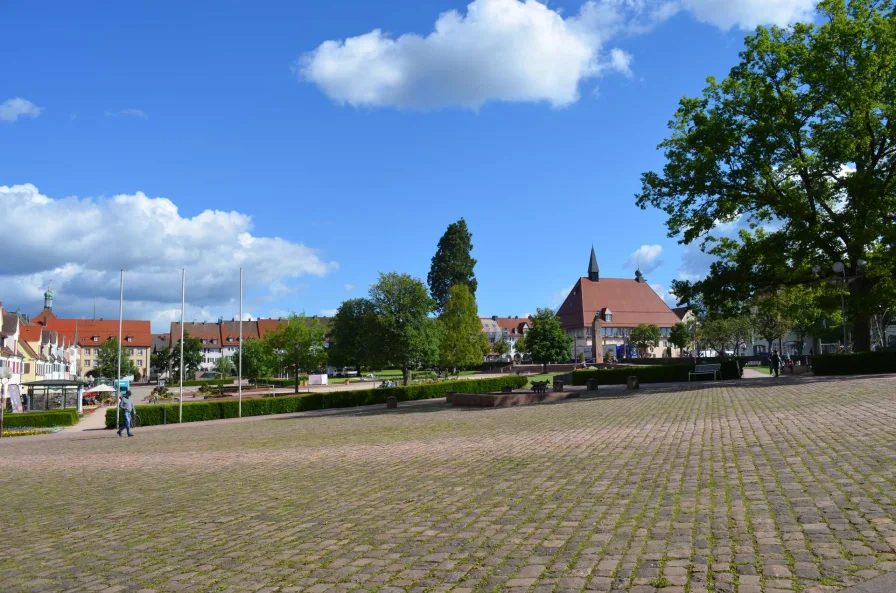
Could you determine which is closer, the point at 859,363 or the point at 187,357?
the point at 859,363

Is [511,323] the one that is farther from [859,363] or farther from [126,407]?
[126,407]

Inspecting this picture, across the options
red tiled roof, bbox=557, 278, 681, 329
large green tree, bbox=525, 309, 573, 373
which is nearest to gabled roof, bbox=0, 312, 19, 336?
large green tree, bbox=525, 309, 573, 373

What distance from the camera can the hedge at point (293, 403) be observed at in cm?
3469

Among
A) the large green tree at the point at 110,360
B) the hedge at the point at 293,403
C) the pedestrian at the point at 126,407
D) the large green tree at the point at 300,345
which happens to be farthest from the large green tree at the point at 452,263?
the pedestrian at the point at 126,407

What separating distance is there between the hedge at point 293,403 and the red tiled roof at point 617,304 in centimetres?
8285

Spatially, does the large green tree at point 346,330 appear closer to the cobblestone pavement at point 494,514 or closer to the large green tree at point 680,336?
the large green tree at point 680,336

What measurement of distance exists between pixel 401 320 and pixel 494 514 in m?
50.5

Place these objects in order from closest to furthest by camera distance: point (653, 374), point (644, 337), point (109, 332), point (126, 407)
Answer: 1. point (126, 407)
2. point (653, 374)
3. point (644, 337)
4. point (109, 332)

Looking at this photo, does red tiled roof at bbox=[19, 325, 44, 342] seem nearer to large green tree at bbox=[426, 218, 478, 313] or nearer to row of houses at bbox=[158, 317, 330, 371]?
large green tree at bbox=[426, 218, 478, 313]

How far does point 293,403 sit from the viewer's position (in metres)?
38.7

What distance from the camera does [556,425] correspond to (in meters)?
19.0

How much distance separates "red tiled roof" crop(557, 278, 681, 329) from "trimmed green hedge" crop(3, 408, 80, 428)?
99.1m

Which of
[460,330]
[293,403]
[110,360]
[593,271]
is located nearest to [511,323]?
[593,271]

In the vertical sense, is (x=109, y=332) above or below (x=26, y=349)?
above
